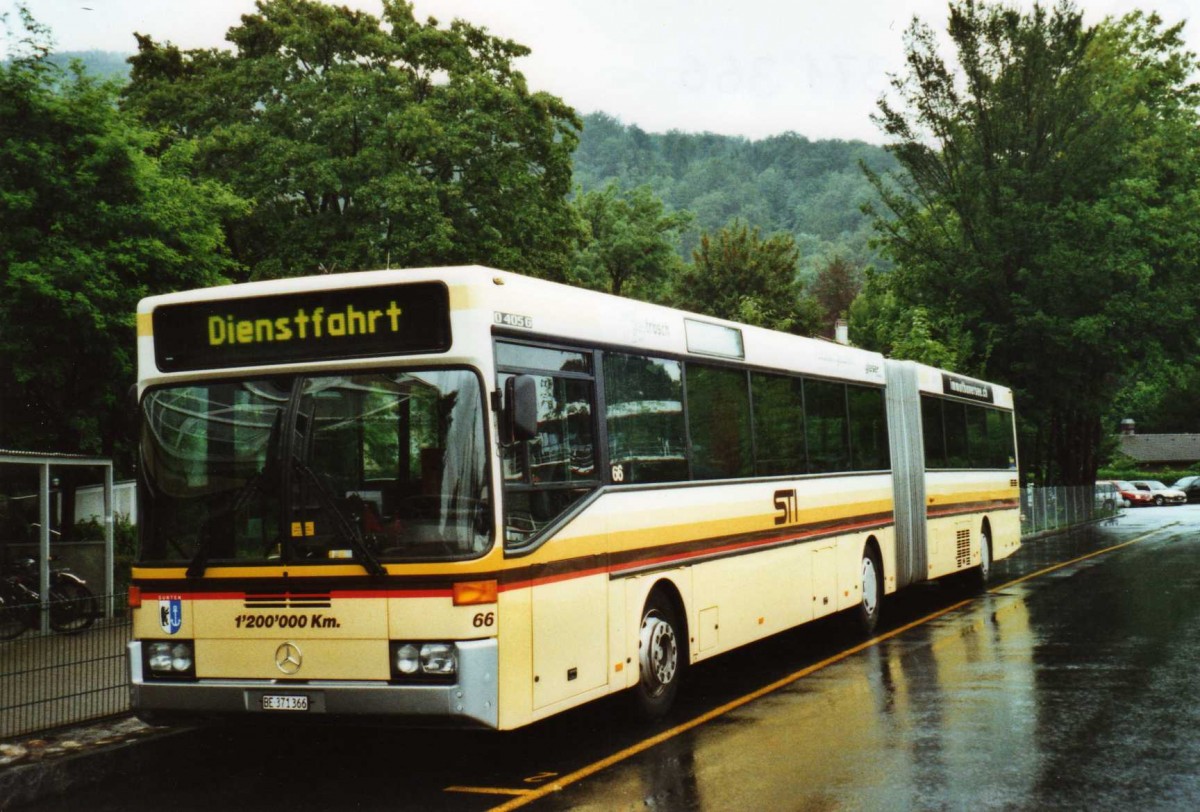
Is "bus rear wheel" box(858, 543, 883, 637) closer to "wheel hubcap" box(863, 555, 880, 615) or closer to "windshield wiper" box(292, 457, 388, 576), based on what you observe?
"wheel hubcap" box(863, 555, 880, 615)

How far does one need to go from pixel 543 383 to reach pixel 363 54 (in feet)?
100

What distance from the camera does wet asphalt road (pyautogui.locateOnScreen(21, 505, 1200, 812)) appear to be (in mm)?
7340

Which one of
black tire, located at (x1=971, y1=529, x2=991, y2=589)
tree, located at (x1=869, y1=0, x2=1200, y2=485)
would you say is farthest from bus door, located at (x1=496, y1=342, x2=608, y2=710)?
tree, located at (x1=869, y1=0, x2=1200, y2=485)

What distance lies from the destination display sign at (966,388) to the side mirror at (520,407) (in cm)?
1277

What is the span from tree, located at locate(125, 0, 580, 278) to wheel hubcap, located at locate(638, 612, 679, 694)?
892 inches

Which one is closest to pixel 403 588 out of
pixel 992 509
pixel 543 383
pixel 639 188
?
pixel 543 383

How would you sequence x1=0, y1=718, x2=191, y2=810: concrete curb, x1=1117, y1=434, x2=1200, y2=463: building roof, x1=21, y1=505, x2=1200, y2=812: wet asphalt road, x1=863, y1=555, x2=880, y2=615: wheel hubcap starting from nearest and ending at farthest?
x1=21, y1=505, x2=1200, y2=812: wet asphalt road → x1=0, y1=718, x2=191, y2=810: concrete curb → x1=863, y1=555, x2=880, y2=615: wheel hubcap → x1=1117, y1=434, x2=1200, y2=463: building roof

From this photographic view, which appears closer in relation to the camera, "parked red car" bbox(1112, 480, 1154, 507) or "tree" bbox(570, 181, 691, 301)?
"tree" bbox(570, 181, 691, 301)

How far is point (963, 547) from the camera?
19453 mm

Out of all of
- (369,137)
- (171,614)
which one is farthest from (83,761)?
(369,137)

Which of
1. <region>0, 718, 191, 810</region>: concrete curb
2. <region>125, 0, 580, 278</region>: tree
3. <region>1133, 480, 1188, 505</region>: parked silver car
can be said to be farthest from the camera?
<region>1133, 480, 1188, 505</region>: parked silver car

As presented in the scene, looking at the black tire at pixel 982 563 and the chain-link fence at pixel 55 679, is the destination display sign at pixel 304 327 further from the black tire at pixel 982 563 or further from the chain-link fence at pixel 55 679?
the black tire at pixel 982 563

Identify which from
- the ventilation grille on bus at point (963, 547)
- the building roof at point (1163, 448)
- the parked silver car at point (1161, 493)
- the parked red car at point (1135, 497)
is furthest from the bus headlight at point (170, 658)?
the building roof at point (1163, 448)

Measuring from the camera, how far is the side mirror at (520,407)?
25.0ft
